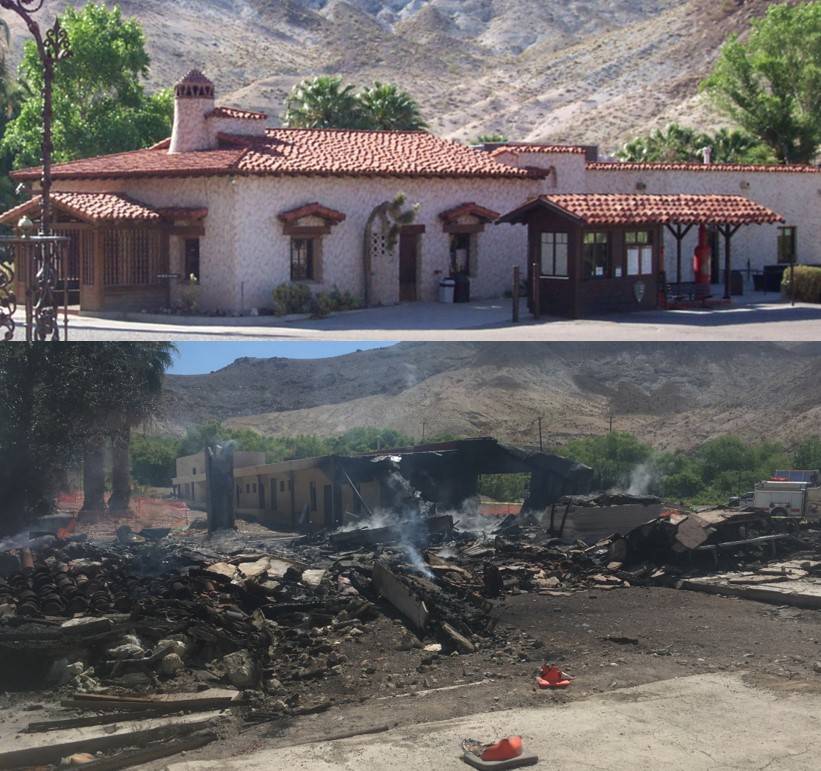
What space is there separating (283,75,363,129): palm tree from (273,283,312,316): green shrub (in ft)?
57.8

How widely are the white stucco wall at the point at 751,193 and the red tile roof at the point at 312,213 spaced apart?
911 centimetres

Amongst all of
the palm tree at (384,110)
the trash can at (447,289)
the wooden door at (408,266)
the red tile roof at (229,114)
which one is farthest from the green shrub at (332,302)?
the palm tree at (384,110)

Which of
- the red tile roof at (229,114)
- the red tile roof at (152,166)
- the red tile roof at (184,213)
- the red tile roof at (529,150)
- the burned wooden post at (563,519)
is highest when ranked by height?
the red tile roof at (229,114)

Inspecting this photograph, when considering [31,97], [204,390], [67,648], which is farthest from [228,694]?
[31,97]

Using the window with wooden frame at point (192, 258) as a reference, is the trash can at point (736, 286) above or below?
below

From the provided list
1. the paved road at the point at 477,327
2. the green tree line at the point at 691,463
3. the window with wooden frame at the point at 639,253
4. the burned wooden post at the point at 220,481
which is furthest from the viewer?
the window with wooden frame at the point at 639,253

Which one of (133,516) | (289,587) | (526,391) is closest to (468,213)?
(526,391)

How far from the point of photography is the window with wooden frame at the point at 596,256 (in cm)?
3038

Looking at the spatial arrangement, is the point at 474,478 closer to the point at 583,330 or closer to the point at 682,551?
the point at 682,551

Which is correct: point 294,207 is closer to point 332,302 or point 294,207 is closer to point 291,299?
point 291,299

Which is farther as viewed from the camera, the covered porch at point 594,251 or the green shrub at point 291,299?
the green shrub at point 291,299

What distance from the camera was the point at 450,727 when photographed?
10.2 meters

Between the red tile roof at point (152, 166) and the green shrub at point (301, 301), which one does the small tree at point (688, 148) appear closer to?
the red tile roof at point (152, 166)

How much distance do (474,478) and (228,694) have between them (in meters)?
3.66
